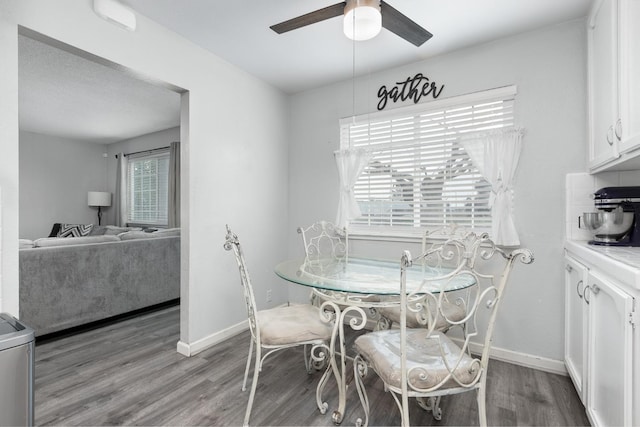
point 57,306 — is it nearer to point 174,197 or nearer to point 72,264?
point 72,264

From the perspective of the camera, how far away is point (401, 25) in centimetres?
171

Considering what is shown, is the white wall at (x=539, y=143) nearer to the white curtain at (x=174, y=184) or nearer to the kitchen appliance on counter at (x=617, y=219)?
the kitchen appliance on counter at (x=617, y=219)

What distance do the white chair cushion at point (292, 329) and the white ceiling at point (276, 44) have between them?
1.99m

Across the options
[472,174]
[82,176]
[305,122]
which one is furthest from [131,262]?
[82,176]

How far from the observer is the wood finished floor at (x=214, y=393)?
175 centimetres

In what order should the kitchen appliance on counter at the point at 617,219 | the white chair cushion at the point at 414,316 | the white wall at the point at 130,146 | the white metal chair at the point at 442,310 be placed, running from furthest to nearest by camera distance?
the white wall at the point at 130,146
the white chair cushion at the point at 414,316
the white metal chair at the point at 442,310
the kitchen appliance on counter at the point at 617,219

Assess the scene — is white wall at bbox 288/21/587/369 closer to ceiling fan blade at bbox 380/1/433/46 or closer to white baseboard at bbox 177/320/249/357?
ceiling fan blade at bbox 380/1/433/46

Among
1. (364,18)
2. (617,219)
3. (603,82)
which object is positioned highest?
(364,18)

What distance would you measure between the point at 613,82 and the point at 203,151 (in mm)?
2722

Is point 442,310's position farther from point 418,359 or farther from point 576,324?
point 576,324

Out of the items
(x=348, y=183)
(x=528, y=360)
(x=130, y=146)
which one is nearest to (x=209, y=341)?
(x=348, y=183)

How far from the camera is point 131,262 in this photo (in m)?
3.46

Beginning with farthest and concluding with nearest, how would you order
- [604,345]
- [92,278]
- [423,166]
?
[92,278], [423,166], [604,345]

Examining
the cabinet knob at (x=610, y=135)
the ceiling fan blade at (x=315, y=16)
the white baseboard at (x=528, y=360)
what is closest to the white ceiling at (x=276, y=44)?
the ceiling fan blade at (x=315, y=16)
